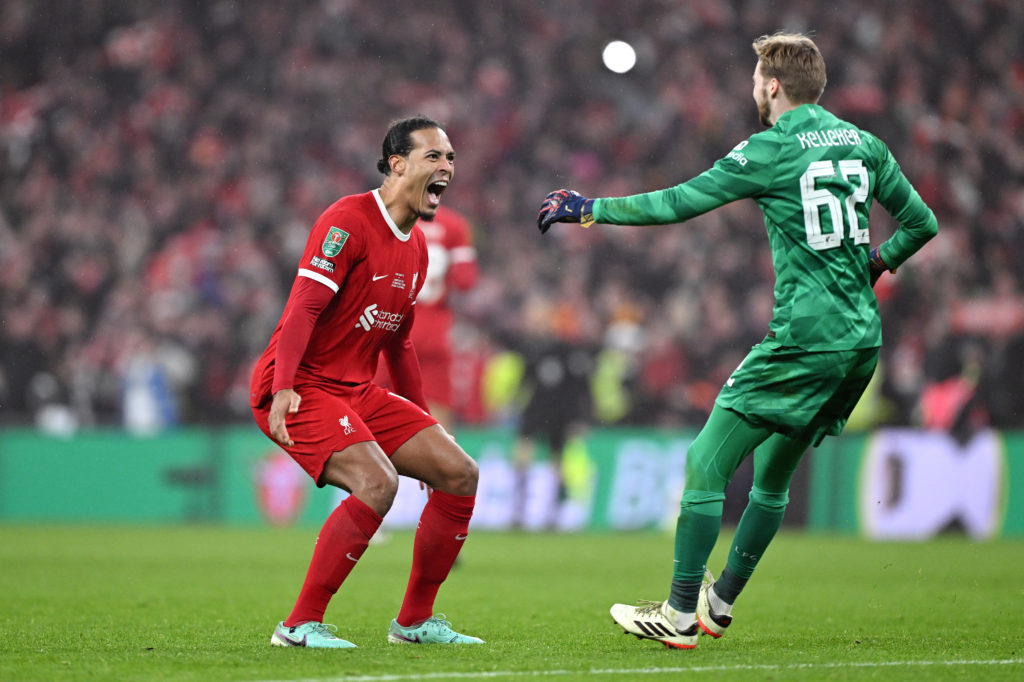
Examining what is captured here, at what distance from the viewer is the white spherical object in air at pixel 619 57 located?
19672 millimetres

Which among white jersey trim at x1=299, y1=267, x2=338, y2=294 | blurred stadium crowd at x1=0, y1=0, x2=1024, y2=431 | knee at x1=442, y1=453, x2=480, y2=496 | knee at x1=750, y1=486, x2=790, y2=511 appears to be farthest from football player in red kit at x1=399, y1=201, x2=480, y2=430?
blurred stadium crowd at x1=0, y1=0, x2=1024, y2=431

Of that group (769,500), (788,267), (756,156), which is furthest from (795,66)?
(769,500)

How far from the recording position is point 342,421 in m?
5.27

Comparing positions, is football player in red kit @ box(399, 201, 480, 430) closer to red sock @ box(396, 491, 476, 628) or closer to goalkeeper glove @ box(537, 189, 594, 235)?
red sock @ box(396, 491, 476, 628)

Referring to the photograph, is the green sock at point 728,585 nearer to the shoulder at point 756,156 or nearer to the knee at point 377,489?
the knee at point 377,489

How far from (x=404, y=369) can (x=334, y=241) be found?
33.9 inches

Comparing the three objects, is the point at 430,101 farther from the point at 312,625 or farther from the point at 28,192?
the point at 312,625

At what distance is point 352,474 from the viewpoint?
5195mm

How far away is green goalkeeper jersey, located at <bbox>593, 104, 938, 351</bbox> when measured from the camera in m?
4.93

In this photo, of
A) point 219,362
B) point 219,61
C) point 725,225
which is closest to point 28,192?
point 219,61

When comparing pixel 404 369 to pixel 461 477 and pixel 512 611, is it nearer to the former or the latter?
pixel 461 477

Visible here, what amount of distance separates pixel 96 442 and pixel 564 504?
16.8 ft

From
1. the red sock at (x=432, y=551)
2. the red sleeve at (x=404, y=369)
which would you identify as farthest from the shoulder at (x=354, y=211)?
the red sock at (x=432, y=551)

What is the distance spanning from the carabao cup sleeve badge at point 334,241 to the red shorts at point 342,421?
0.56m
